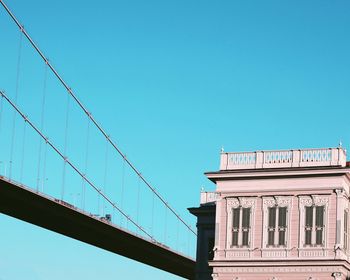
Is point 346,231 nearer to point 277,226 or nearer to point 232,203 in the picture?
point 277,226

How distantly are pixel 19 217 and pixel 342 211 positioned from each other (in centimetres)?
2001

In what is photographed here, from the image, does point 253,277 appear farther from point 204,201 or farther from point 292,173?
point 204,201

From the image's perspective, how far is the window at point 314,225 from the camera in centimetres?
6284

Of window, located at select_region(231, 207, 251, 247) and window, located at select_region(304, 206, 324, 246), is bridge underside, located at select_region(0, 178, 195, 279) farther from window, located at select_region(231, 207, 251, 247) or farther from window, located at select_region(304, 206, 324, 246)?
window, located at select_region(304, 206, 324, 246)

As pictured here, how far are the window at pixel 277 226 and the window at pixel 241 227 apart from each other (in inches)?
54.1

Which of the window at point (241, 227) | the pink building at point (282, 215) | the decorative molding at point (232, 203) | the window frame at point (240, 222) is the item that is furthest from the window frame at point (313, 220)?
the decorative molding at point (232, 203)

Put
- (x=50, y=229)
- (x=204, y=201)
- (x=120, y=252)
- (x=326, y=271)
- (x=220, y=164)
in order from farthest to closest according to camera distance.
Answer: (x=120, y=252), (x=204, y=201), (x=50, y=229), (x=220, y=164), (x=326, y=271)

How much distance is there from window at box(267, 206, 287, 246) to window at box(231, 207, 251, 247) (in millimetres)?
1374

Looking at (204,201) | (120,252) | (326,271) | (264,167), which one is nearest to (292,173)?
(264,167)

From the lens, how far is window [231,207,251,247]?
213ft

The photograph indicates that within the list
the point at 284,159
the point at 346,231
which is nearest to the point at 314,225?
the point at 346,231

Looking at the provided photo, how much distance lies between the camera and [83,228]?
73.8 metres

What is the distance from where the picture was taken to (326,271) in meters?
62.1

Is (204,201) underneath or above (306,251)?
above
